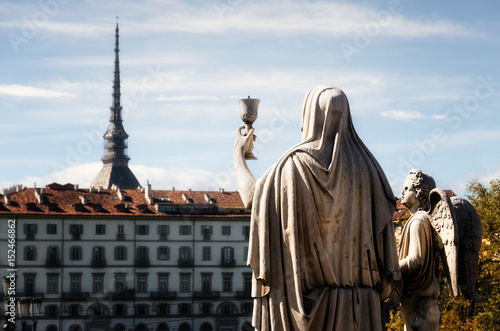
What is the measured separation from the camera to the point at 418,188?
8516 millimetres

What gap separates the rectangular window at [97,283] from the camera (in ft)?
322

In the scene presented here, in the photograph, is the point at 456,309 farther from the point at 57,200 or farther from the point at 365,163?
the point at 57,200

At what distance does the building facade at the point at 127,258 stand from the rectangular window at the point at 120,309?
0.11 m

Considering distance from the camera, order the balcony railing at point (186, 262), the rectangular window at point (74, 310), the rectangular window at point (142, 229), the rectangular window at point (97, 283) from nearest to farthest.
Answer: the rectangular window at point (74, 310), the rectangular window at point (97, 283), the rectangular window at point (142, 229), the balcony railing at point (186, 262)

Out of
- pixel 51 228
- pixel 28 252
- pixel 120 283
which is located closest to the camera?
pixel 28 252

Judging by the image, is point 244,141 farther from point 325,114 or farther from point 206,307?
point 206,307

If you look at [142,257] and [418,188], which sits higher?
[142,257]

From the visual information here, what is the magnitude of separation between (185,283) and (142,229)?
7.57m

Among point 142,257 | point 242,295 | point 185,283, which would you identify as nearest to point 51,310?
point 142,257

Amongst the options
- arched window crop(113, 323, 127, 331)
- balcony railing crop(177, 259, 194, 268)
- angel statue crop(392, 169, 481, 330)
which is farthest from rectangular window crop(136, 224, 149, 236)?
angel statue crop(392, 169, 481, 330)

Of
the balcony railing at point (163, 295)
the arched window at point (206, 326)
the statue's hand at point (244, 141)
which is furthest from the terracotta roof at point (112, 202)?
the statue's hand at point (244, 141)

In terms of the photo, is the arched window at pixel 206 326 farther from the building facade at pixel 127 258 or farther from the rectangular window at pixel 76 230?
the rectangular window at pixel 76 230

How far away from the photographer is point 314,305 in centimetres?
668

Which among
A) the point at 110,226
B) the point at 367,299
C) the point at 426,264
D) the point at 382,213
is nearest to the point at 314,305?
the point at 367,299
